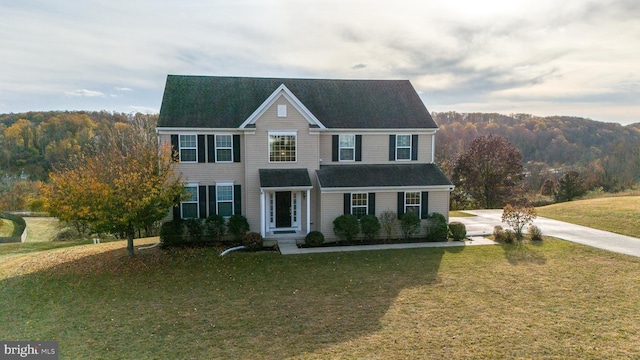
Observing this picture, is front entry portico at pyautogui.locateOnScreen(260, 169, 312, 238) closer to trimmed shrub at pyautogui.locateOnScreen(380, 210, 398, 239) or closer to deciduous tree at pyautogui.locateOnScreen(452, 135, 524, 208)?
trimmed shrub at pyautogui.locateOnScreen(380, 210, 398, 239)

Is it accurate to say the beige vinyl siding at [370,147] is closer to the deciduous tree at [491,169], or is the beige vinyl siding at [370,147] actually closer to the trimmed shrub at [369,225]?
the trimmed shrub at [369,225]

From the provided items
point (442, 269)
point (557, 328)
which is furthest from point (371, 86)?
point (557, 328)

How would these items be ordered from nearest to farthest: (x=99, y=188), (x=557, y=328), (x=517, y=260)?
(x=557, y=328)
(x=99, y=188)
(x=517, y=260)

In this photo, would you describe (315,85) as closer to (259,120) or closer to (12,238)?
(259,120)

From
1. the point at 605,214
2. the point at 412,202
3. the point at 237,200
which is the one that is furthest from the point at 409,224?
the point at 605,214

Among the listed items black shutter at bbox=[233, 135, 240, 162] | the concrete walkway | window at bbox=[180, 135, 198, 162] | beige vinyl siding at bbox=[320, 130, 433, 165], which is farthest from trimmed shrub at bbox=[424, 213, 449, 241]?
window at bbox=[180, 135, 198, 162]

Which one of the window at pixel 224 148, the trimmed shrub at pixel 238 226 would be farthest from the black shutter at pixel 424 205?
the window at pixel 224 148

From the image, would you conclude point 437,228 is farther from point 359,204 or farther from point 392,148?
point 392,148
